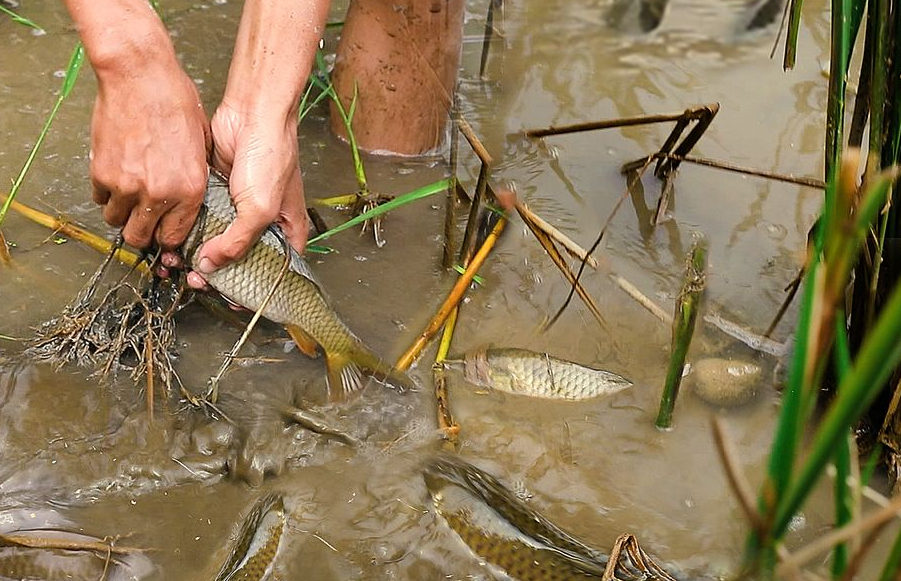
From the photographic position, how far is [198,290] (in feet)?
7.97

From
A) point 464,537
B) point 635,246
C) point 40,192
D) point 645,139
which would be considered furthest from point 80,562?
point 645,139

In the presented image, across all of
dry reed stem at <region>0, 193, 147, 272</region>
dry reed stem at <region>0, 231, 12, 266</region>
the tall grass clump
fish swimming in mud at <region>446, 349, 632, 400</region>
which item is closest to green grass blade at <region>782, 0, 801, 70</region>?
the tall grass clump

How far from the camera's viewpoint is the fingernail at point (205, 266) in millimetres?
2209

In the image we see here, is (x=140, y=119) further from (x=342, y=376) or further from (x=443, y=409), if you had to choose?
(x=443, y=409)

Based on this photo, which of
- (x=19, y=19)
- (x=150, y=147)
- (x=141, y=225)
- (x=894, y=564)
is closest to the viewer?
(x=894, y=564)

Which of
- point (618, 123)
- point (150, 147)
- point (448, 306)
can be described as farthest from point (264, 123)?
point (618, 123)

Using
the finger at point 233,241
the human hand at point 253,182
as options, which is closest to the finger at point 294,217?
the human hand at point 253,182

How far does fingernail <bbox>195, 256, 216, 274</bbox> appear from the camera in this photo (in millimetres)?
2209

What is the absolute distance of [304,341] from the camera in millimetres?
2438

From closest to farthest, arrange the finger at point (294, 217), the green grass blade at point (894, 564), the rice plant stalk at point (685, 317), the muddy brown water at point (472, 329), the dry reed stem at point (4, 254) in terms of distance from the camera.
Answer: the green grass blade at point (894, 564), the rice plant stalk at point (685, 317), the muddy brown water at point (472, 329), the finger at point (294, 217), the dry reed stem at point (4, 254)

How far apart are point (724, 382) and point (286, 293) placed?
1.15 m

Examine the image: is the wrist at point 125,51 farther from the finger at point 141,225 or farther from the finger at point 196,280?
the finger at point 196,280

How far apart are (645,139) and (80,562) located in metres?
2.36

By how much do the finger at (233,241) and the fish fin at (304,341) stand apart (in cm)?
28
